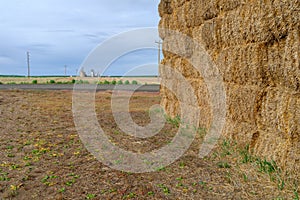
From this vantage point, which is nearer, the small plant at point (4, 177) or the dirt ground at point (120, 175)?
the dirt ground at point (120, 175)

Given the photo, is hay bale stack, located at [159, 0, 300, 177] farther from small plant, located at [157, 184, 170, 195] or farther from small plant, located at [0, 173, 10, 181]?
small plant, located at [0, 173, 10, 181]

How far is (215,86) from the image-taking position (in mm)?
6723

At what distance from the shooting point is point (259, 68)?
4.96m

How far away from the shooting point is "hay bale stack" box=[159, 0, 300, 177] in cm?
421

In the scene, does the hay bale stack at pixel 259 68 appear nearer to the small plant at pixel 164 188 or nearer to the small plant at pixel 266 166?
the small plant at pixel 266 166

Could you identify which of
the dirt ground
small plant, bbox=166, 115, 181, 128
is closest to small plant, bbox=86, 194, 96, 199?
the dirt ground

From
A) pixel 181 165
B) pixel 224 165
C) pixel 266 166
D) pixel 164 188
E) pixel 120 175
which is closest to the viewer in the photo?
pixel 164 188

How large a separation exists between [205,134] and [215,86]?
130 centimetres

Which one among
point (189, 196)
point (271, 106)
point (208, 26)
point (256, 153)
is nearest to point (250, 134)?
point (256, 153)

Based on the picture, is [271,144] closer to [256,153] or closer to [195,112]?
[256,153]

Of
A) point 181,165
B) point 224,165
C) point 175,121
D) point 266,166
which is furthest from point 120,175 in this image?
point 175,121

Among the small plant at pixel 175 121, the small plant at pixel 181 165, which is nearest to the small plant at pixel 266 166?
the small plant at pixel 181 165

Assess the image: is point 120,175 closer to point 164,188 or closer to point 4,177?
point 164,188

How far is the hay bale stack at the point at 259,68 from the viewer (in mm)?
4215
